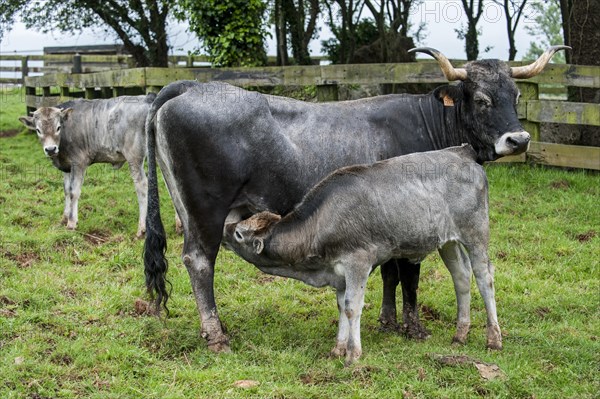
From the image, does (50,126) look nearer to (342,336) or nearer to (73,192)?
(73,192)

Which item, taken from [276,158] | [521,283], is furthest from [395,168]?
[521,283]

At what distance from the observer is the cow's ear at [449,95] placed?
308 inches

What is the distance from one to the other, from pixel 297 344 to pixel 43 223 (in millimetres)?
5529

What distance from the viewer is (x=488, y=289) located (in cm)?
710

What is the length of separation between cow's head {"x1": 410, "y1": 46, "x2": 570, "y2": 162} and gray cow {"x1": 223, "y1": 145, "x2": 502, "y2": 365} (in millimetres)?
649

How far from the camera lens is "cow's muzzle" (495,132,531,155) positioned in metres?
7.31

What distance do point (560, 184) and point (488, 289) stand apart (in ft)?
19.2

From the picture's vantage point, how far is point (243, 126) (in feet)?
23.4

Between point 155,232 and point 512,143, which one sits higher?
point 512,143

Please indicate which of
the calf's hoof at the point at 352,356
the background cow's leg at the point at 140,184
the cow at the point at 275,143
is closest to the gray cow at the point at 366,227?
the calf's hoof at the point at 352,356

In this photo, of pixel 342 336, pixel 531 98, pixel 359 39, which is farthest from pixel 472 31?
pixel 342 336

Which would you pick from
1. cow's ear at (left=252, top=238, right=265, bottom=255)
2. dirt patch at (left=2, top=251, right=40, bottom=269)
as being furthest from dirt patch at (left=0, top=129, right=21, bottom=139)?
cow's ear at (left=252, top=238, right=265, bottom=255)

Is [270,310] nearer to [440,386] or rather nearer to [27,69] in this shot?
[440,386]

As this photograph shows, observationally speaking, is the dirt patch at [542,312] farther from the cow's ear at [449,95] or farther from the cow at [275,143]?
the cow's ear at [449,95]
